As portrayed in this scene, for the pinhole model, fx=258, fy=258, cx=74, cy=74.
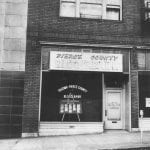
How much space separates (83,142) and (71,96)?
9.12ft

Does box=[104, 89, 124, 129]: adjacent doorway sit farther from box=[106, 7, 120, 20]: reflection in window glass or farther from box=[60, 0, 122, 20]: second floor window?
box=[60, 0, 122, 20]: second floor window

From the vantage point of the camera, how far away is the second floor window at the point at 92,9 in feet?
43.5

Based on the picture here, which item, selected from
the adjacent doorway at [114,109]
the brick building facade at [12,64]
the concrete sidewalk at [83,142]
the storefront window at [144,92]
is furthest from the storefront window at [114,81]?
the brick building facade at [12,64]

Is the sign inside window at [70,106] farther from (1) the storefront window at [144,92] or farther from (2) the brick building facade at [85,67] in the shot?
(1) the storefront window at [144,92]

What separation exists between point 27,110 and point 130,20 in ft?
22.8

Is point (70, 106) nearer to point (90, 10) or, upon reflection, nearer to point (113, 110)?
point (113, 110)

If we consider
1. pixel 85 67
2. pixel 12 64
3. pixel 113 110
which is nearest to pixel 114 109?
pixel 113 110

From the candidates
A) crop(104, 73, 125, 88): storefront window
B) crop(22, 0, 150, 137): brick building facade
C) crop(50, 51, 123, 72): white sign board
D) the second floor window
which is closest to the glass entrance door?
crop(22, 0, 150, 137): brick building facade

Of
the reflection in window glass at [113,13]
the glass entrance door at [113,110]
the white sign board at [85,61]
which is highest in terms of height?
the reflection in window glass at [113,13]

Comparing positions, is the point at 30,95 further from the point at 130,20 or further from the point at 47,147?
the point at 130,20

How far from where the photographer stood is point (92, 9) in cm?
1345

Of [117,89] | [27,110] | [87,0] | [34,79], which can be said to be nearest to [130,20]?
Result: [87,0]

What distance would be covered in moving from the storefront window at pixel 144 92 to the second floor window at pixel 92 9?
10.9ft

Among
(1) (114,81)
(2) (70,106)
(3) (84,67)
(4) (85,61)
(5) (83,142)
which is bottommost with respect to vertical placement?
(5) (83,142)
